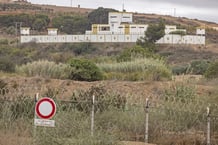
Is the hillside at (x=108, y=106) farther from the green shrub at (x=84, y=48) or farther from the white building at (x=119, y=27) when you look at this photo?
the white building at (x=119, y=27)

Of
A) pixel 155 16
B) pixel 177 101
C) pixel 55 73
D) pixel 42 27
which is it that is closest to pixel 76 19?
pixel 42 27

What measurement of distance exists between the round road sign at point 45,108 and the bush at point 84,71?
1657 centimetres

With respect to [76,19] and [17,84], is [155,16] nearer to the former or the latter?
[76,19]

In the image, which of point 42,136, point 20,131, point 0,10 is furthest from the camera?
point 0,10

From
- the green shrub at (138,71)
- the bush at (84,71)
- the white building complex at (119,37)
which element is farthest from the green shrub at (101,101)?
the white building complex at (119,37)

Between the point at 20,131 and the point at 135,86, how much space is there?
1152 cm

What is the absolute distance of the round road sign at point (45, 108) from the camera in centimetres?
1194

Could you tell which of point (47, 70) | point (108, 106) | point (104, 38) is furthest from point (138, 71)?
point (104, 38)

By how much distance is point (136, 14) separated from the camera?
151125mm

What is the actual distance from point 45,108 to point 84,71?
56.0 feet

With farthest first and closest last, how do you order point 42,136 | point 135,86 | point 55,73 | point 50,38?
point 50,38 < point 55,73 < point 135,86 < point 42,136

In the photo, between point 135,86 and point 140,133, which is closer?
point 140,133

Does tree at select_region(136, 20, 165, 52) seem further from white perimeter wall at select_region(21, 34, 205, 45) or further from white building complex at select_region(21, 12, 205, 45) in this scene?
white perimeter wall at select_region(21, 34, 205, 45)

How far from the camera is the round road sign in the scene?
11938 mm
